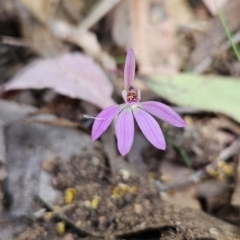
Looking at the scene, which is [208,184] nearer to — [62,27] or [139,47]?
[139,47]

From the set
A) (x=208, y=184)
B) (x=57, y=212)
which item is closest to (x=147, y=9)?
(x=208, y=184)

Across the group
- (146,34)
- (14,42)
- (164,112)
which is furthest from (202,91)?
(14,42)

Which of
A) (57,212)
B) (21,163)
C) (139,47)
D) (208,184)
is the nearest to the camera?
(57,212)

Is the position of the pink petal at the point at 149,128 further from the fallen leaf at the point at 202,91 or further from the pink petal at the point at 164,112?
the fallen leaf at the point at 202,91

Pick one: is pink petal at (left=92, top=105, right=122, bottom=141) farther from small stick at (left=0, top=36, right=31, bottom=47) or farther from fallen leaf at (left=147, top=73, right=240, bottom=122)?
small stick at (left=0, top=36, right=31, bottom=47)

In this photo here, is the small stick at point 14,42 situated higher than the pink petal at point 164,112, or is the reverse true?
the small stick at point 14,42

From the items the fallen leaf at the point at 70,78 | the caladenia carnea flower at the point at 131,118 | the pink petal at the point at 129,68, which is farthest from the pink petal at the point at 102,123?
the fallen leaf at the point at 70,78
